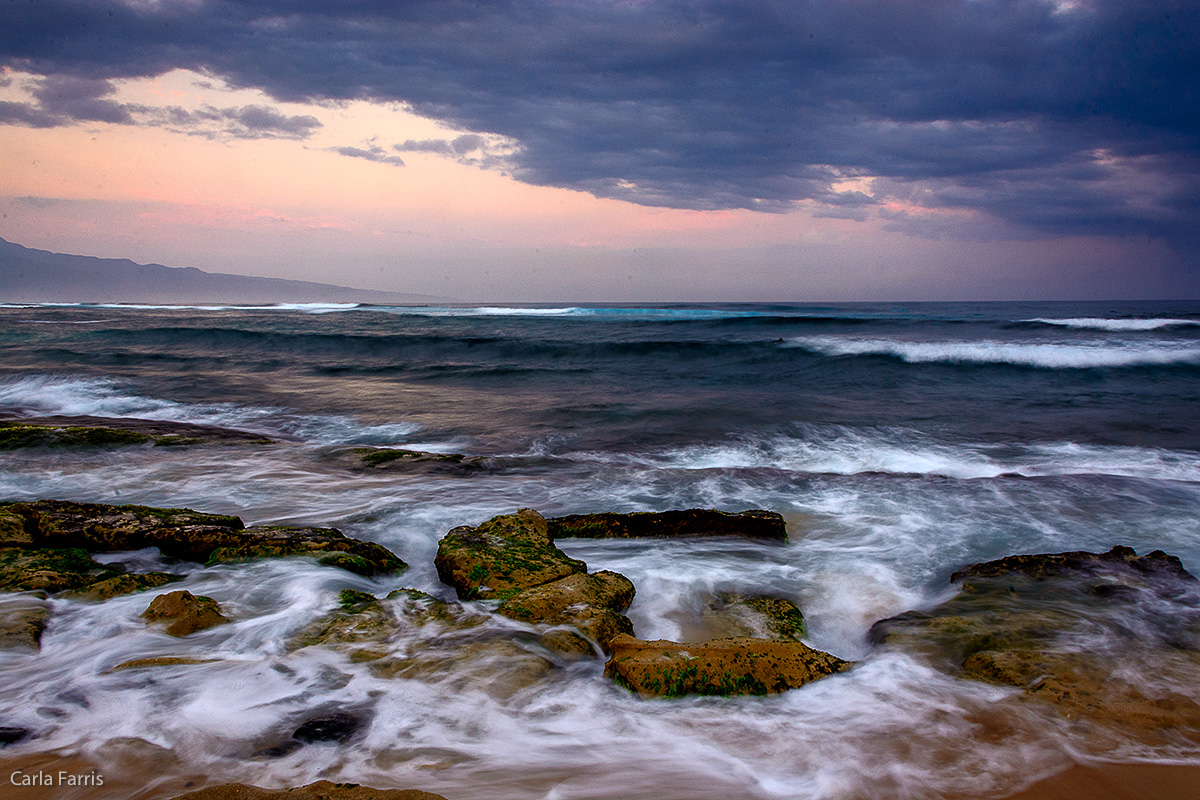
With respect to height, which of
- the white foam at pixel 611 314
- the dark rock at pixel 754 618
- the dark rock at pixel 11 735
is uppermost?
the white foam at pixel 611 314

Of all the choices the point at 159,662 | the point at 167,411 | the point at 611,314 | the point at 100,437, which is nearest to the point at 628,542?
the point at 159,662

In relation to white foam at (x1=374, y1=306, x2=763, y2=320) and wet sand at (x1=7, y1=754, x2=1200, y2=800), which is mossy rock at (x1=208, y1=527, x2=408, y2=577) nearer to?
wet sand at (x1=7, y1=754, x2=1200, y2=800)

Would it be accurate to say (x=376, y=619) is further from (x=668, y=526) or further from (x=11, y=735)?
(x=668, y=526)

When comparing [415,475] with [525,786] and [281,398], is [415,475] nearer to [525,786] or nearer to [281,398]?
[525,786]

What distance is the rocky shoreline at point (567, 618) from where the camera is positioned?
2840 millimetres

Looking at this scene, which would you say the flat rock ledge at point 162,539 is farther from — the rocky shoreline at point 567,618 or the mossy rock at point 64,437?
the mossy rock at point 64,437

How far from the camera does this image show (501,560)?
3.99 meters

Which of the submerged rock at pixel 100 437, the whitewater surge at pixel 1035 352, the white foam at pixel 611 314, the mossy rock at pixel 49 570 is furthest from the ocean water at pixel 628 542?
the white foam at pixel 611 314

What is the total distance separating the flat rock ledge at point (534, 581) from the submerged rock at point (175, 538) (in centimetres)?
69

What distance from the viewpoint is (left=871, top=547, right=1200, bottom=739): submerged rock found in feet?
9.36

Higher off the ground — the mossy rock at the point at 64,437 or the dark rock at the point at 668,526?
the mossy rock at the point at 64,437

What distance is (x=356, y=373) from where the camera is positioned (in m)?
17.4

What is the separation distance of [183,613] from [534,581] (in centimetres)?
193

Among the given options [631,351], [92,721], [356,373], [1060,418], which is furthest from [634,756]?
[631,351]
